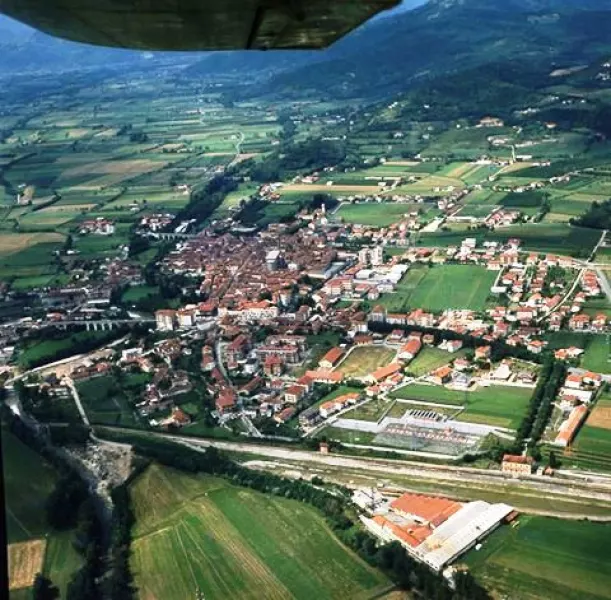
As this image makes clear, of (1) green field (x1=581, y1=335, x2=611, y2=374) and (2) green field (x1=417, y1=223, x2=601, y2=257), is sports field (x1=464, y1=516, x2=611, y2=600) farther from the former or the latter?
(2) green field (x1=417, y1=223, x2=601, y2=257)

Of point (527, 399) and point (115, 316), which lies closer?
point (527, 399)

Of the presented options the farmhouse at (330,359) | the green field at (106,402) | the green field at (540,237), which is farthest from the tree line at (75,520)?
the green field at (540,237)

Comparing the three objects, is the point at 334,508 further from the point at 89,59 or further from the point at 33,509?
the point at 89,59

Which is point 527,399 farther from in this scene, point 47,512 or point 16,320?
point 16,320

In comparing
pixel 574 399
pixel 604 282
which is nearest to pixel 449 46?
pixel 604 282

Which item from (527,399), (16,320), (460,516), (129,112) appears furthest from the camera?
(129,112)

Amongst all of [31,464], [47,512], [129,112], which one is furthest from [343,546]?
[129,112]
